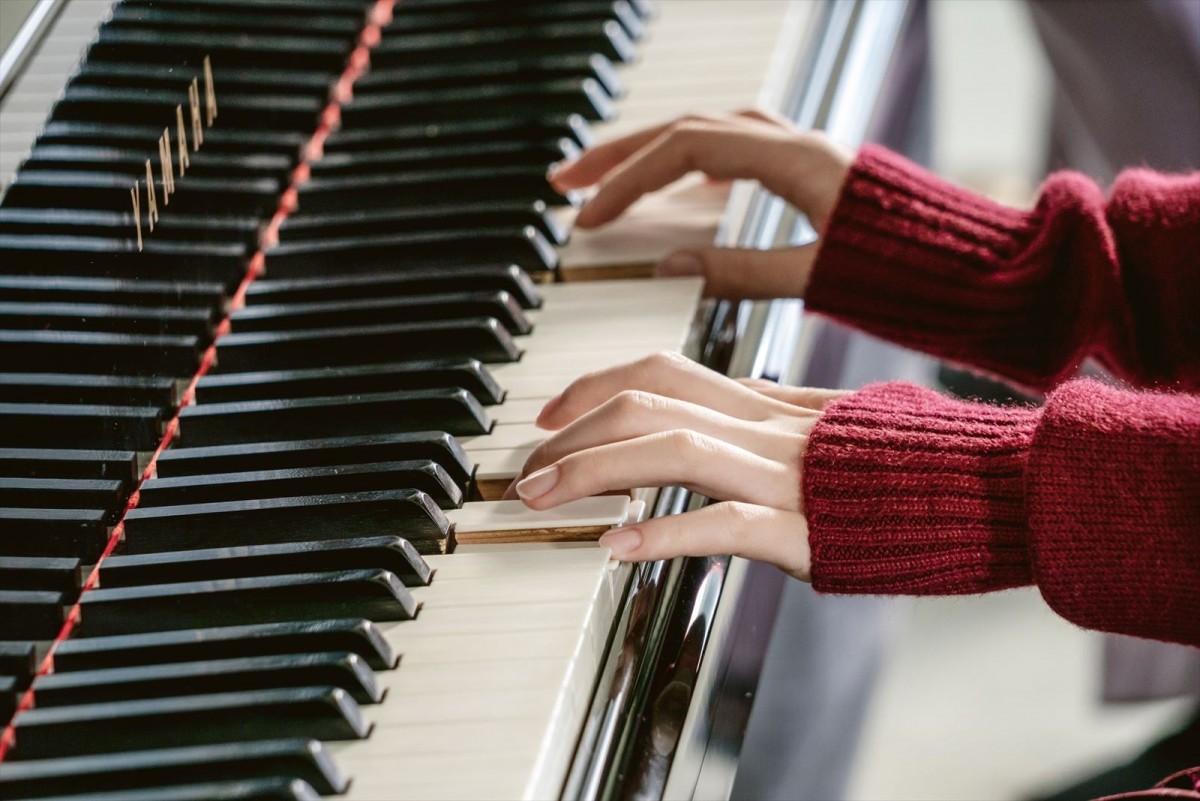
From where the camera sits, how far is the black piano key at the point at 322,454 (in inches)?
40.8

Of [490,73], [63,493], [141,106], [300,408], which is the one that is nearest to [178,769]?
A: [63,493]

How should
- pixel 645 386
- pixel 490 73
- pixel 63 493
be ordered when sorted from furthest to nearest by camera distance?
pixel 490 73 → pixel 645 386 → pixel 63 493

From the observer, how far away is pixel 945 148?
8.05 ft

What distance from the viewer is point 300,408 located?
3.61ft

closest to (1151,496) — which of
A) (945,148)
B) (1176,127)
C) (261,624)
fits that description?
(261,624)

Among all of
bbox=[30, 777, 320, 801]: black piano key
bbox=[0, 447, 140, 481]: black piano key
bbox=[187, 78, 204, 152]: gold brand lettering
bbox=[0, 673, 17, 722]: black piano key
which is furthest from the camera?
bbox=[187, 78, 204, 152]: gold brand lettering

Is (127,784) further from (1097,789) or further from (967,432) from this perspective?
(1097,789)

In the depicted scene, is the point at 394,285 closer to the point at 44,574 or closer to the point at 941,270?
the point at 44,574

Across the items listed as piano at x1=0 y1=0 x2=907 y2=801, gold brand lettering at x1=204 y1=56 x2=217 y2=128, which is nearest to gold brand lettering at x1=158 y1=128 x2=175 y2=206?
piano at x1=0 y1=0 x2=907 y2=801

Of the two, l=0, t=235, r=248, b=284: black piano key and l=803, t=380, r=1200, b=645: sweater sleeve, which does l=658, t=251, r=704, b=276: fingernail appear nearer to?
l=803, t=380, r=1200, b=645: sweater sleeve

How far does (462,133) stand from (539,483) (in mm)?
612

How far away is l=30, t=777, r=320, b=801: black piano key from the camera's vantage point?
74 centimetres

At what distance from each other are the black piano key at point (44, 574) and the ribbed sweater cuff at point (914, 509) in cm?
55

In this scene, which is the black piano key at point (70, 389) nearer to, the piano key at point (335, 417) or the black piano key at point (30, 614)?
the piano key at point (335, 417)
